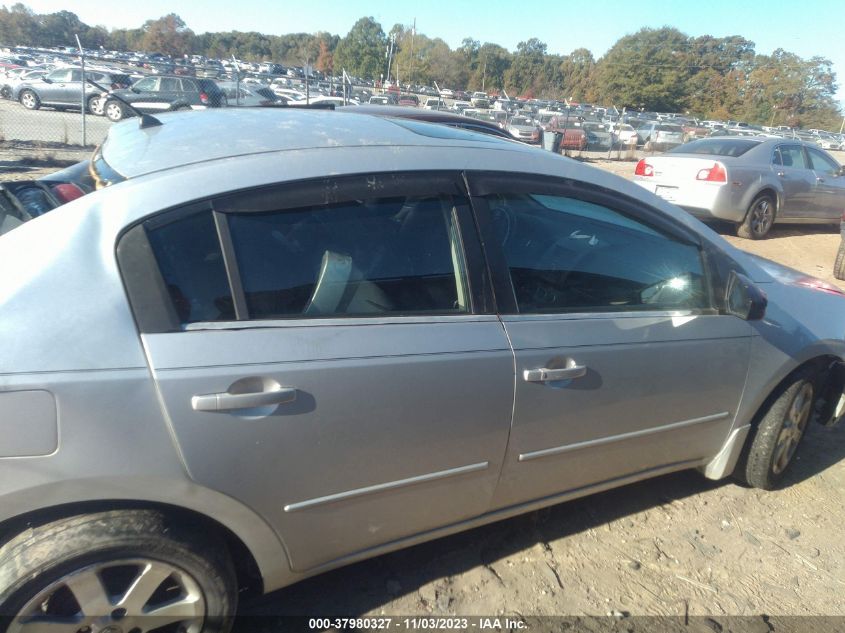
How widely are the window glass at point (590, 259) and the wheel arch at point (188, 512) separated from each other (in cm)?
123

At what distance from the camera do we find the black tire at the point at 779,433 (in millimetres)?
3138

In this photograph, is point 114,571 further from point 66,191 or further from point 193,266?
point 66,191

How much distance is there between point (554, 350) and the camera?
91.6 inches

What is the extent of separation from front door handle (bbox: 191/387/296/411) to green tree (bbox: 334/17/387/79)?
245 ft

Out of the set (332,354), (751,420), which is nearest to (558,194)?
(332,354)

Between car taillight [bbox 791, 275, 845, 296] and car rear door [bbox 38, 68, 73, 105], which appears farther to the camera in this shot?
car rear door [bbox 38, 68, 73, 105]

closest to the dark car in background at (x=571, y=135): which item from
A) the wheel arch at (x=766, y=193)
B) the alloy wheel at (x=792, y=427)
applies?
the wheel arch at (x=766, y=193)

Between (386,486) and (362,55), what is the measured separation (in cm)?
7797

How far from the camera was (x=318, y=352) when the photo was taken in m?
1.95

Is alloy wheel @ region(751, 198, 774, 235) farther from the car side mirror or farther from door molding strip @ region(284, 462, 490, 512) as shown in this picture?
door molding strip @ region(284, 462, 490, 512)

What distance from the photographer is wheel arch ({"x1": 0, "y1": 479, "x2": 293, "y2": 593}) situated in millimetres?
1690

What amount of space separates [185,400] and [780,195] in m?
10.4

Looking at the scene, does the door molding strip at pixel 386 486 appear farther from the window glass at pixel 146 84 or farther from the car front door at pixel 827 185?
the window glass at pixel 146 84

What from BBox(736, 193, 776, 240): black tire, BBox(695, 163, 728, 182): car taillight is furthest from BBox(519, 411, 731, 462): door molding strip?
BBox(736, 193, 776, 240): black tire
